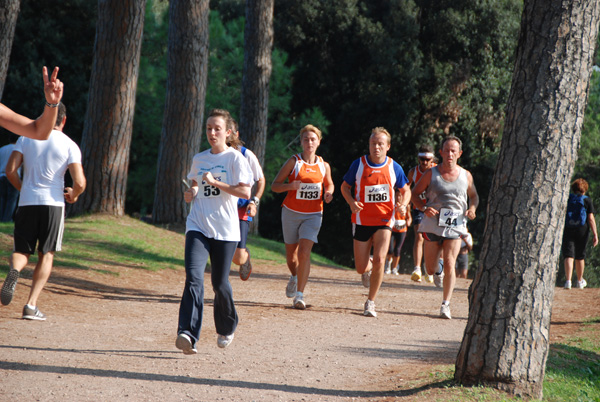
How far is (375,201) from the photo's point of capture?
850 centimetres

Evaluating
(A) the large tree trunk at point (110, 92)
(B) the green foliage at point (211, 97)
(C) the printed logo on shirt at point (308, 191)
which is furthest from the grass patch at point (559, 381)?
(B) the green foliage at point (211, 97)

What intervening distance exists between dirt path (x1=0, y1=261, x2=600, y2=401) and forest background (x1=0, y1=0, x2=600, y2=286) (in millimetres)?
15777

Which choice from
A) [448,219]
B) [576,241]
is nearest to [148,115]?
[576,241]

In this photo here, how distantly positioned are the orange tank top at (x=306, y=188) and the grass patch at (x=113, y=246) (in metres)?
3.76

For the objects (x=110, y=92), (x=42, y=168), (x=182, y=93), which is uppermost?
(x=182, y=93)

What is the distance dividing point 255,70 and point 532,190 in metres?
15.8

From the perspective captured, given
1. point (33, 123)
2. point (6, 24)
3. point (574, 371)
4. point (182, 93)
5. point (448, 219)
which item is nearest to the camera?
point (33, 123)

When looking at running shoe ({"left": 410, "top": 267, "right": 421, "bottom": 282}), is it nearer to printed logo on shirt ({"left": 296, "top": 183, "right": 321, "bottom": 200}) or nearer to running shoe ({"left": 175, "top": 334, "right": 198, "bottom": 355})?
printed logo on shirt ({"left": 296, "top": 183, "right": 321, "bottom": 200})

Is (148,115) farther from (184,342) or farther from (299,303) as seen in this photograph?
(184,342)

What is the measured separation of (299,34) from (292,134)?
4.60 meters

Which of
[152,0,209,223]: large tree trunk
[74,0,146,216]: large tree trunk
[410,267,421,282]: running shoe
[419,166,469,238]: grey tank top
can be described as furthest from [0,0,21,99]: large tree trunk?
[419,166,469,238]: grey tank top

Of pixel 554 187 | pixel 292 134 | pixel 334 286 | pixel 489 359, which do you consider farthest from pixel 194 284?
pixel 292 134

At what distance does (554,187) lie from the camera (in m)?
4.88

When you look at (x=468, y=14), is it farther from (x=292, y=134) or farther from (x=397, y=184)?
(x=397, y=184)
